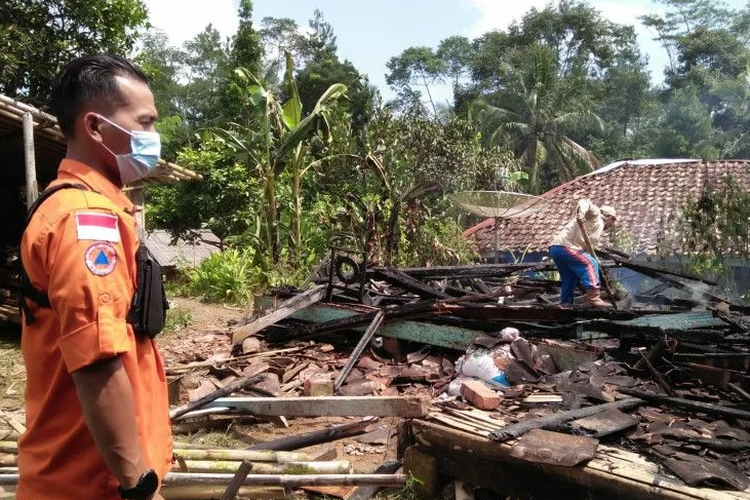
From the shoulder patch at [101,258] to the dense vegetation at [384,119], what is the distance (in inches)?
389

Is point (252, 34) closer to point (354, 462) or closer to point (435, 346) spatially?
point (435, 346)

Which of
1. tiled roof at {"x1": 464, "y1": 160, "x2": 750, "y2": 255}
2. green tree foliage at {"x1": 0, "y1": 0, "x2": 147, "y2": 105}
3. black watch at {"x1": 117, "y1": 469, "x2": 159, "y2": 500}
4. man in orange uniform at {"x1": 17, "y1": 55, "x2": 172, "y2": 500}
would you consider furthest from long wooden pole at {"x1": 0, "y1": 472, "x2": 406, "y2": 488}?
tiled roof at {"x1": 464, "y1": 160, "x2": 750, "y2": 255}

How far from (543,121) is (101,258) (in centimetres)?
3147

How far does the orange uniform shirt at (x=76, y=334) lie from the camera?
5.05 feet

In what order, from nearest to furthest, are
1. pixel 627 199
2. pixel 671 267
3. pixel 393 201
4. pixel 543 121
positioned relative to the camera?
pixel 671 267, pixel 393 201, pixel 627 199, pixel 543 121

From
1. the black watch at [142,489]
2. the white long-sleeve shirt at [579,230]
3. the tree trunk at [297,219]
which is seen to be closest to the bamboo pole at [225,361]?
the white long-sleeve shirt at [579,230]

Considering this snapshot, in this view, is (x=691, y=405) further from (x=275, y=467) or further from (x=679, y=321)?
(x=275, y=467)

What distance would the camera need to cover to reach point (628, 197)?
1839cm

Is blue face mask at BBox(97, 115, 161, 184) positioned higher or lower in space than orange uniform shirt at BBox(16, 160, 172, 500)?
higher

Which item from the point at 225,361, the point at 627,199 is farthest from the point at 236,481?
the point at 627,199

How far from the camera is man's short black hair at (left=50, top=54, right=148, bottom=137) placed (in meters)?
1.75

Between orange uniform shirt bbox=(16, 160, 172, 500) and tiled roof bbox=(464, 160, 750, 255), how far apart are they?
15.7m

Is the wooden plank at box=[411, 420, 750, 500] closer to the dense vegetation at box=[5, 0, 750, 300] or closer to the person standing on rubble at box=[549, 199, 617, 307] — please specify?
the person standing on rubble at box=[549, 199, 617, 307]

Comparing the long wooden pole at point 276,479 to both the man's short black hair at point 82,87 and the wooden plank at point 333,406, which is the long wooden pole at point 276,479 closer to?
the wooden plank at point 333,406
